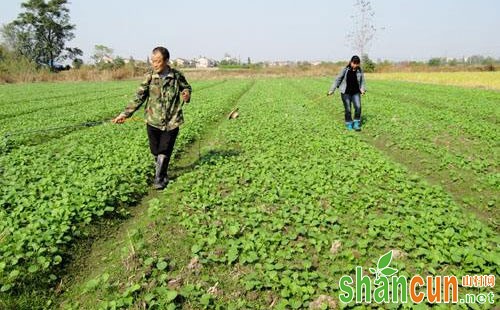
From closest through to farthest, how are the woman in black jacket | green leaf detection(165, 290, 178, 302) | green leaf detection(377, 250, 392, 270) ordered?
green leaf detection(165, 290, 178, 302)
green leaf detection(377, 250, 392, 270)
the woman in black jacket

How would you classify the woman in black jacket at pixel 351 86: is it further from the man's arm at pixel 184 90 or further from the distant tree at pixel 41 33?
the distant tree at pixel 41 33

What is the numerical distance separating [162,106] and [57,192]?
7.99 ft

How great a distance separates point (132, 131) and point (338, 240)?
31.3ft

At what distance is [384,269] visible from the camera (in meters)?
4.49

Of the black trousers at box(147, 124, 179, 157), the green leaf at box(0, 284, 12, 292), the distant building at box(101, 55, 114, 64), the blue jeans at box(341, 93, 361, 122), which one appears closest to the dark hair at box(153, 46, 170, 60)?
the black trousers at box(147, 124, 179, 157)

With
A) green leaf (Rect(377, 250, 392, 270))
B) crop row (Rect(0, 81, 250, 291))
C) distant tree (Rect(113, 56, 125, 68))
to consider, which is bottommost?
green leaf (Rect(377, 250, 392, 270))

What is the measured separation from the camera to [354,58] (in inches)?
500

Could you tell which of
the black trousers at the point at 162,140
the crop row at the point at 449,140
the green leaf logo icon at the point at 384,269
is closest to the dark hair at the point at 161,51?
the black trousers at the point at 162,140

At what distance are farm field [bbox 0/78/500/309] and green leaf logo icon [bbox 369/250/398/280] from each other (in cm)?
10

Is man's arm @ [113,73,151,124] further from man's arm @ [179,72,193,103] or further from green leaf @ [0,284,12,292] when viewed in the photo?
green leaf @ [0,284,12,292]

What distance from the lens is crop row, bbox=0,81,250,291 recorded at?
A: 477 cm

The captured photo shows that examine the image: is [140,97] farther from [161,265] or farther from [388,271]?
[388,271]

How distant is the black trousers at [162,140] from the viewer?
7550 mm

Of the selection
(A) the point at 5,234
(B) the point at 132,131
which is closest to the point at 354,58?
(B) the point at 132,131
